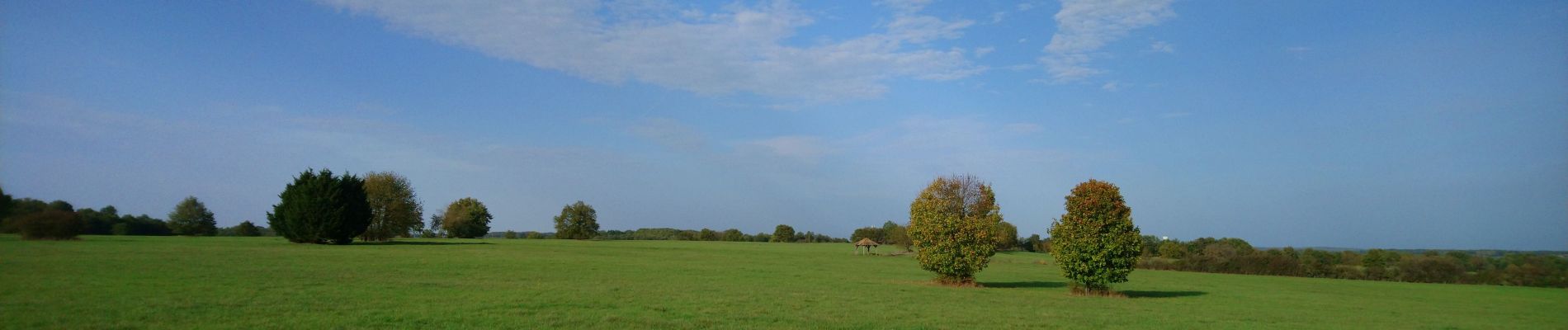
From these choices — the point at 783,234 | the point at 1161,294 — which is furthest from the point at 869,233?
the point at 1161,294

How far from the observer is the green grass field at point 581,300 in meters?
12.6

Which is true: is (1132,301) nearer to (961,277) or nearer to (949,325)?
(961,277)

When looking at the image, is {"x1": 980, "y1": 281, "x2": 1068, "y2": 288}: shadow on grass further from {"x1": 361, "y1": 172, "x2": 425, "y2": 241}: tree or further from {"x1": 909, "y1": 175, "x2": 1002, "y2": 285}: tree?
{"x1": 361, "y1": 172, "x2": 425, "y2": 241}: tree

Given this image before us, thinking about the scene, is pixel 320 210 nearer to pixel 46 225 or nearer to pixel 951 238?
pixel 46 225

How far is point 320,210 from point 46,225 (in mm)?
13287

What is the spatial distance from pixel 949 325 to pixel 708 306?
17.6 feet

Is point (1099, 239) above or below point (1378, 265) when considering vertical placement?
above

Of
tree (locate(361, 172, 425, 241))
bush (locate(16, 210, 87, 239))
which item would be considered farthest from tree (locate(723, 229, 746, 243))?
bush (locate(16, 210, 87, 239))

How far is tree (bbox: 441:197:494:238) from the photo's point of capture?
92.9 meters

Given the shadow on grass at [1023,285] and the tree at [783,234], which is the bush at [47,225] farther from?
the tree at [783,234]

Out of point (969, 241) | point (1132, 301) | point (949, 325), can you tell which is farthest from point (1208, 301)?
point (949, 325)

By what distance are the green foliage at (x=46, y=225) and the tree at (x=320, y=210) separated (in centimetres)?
1157

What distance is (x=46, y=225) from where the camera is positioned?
3791cm

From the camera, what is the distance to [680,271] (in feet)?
97.2
